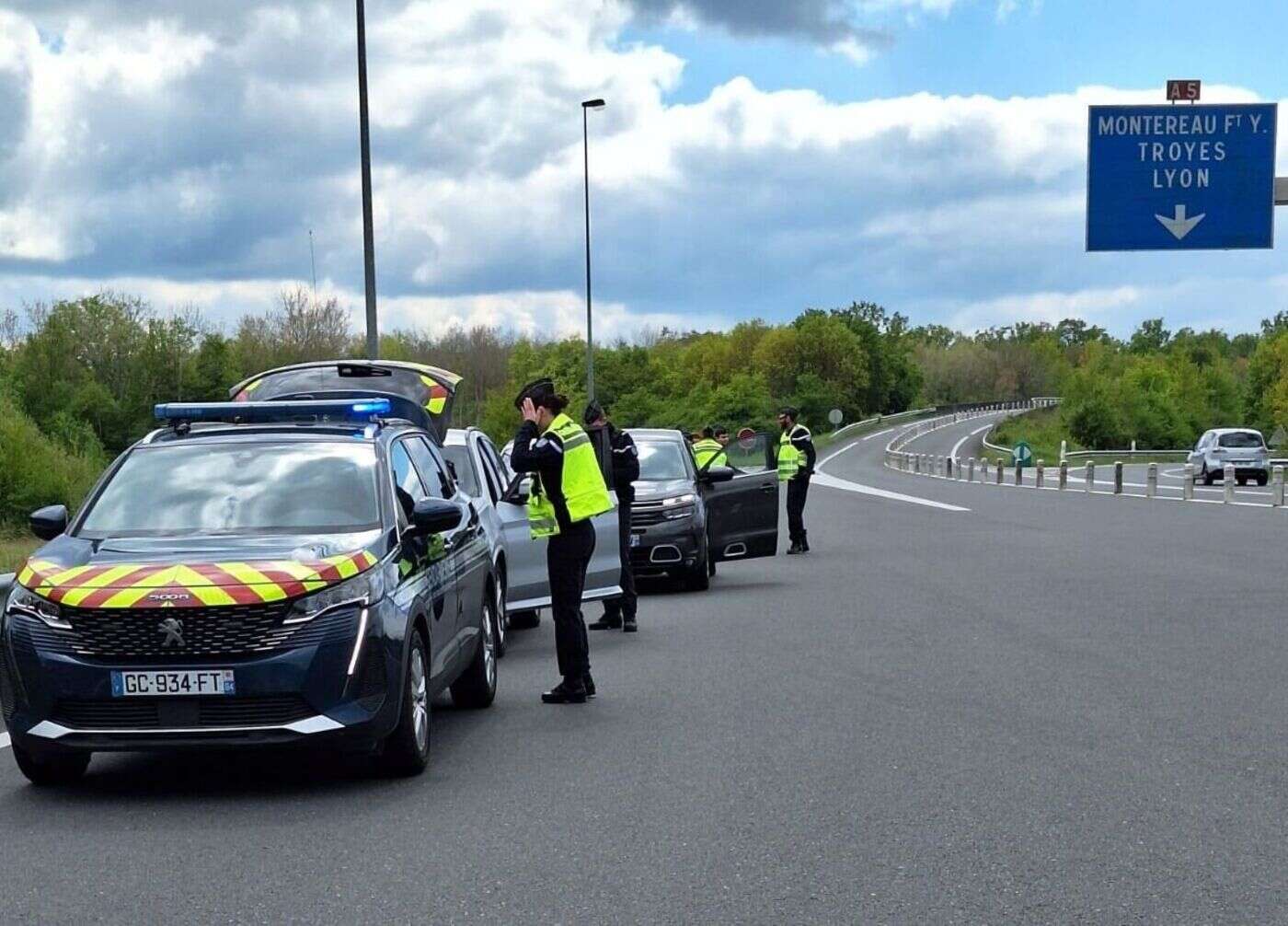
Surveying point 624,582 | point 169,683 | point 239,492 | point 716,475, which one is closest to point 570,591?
point 239,492

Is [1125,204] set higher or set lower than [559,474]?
higher

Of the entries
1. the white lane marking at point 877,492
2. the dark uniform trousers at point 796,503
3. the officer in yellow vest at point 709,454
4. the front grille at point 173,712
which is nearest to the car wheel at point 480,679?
the front grille at point 173,712

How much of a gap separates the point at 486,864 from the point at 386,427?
3707mm

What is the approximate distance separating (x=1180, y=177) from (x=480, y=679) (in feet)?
76.0

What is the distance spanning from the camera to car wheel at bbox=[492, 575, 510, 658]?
1066cm

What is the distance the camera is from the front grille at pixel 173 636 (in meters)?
7.04

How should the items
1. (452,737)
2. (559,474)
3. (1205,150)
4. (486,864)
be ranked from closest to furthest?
(486,864) → (452,737) → (559,474) → (1205,150)

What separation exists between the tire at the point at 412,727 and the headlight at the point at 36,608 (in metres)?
1.42

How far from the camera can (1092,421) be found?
12769 cm

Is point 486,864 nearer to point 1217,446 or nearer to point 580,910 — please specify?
point 580,910

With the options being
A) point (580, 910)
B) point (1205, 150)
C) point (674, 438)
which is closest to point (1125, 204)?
point (1205, 150)

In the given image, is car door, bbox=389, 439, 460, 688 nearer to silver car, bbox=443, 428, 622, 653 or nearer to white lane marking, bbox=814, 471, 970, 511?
silver car, bbox=443, 428, 622, 653

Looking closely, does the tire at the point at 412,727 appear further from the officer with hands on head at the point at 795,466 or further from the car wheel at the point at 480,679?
the officer with hands on head at the point at 795,466

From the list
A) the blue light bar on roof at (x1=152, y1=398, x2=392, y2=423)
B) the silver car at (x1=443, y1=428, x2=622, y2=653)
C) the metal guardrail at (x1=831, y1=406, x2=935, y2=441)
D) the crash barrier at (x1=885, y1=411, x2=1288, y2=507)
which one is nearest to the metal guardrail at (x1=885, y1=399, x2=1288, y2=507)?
the crash barrier at (x1=885, y1=411, x2=1288, y2=507)
